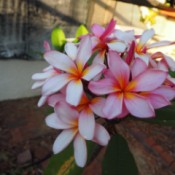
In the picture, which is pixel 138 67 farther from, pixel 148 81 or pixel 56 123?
pixel 56 123

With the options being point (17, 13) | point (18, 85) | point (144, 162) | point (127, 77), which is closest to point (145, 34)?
point (127, 77)

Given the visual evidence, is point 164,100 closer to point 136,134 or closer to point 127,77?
point 127,77

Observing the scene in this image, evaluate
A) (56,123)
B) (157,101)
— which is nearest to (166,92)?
(157,101)

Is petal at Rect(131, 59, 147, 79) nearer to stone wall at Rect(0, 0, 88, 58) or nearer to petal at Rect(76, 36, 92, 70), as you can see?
petal at Rect(76, 36, 92, 70)

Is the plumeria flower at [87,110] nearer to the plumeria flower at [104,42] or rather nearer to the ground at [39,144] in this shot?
the plumeria flower at [104,42]

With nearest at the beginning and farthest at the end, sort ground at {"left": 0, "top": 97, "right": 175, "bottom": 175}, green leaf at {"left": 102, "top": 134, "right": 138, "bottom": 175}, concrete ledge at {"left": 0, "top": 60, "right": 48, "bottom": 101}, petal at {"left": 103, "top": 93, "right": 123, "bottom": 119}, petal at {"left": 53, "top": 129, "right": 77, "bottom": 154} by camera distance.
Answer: petal at {"left": 103, "top": 93, "right": 123, "bottom": 119} → petal at {"left": 53, "top": 129, "right": 77, "bottom": 154} → green leaf at {"left": 102, "top": 134, "right": 138, "bottom": 175} → ground at {"left": 0, "top": 97, "right": 175, "bottom": 175} → concrete ledge at {"left": 0, "top": 60, "right": 48, "bottom": 101}

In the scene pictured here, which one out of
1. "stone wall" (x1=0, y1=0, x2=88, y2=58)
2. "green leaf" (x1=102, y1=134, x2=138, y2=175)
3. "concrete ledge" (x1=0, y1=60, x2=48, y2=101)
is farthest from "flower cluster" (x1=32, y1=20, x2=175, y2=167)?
"concrete ledge" (x1=0, y1=60, x2=48, y2=101)

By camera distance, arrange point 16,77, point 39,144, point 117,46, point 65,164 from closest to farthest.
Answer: point 117,46
point 65,164
point 39,144
point 16,77
